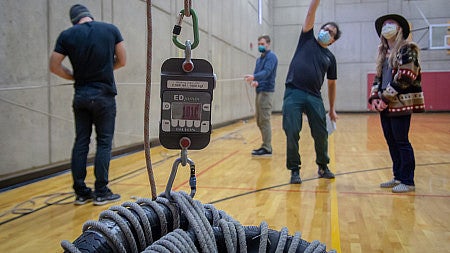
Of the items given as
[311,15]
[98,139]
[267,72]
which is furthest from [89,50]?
[267,72]

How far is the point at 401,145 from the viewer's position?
3344 millimetres

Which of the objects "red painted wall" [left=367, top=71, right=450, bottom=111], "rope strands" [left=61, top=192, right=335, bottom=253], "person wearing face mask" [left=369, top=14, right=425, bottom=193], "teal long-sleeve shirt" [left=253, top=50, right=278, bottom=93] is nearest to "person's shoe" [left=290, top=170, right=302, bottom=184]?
"person wearing face mask" [left=369, top=14, right=425, bottom=193]

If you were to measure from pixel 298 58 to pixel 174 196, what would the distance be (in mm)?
3114

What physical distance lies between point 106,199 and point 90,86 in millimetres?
838

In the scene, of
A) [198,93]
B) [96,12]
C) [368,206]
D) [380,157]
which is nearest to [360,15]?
[380,157]

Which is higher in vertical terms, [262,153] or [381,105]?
[381,105]

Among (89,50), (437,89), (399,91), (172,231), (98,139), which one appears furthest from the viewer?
(437,89)

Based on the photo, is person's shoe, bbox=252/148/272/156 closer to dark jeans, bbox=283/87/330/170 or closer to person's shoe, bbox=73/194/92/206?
dark jeans, bbox=283/87/330/170

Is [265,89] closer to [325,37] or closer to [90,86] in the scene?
[325,37]

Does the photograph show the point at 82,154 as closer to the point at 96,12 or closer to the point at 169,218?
the point at 169,218

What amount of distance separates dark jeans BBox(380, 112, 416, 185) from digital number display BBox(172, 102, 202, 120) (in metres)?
2.90

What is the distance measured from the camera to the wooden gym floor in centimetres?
229

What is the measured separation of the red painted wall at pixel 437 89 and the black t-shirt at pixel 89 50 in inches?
573

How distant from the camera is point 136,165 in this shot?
15.9ft
